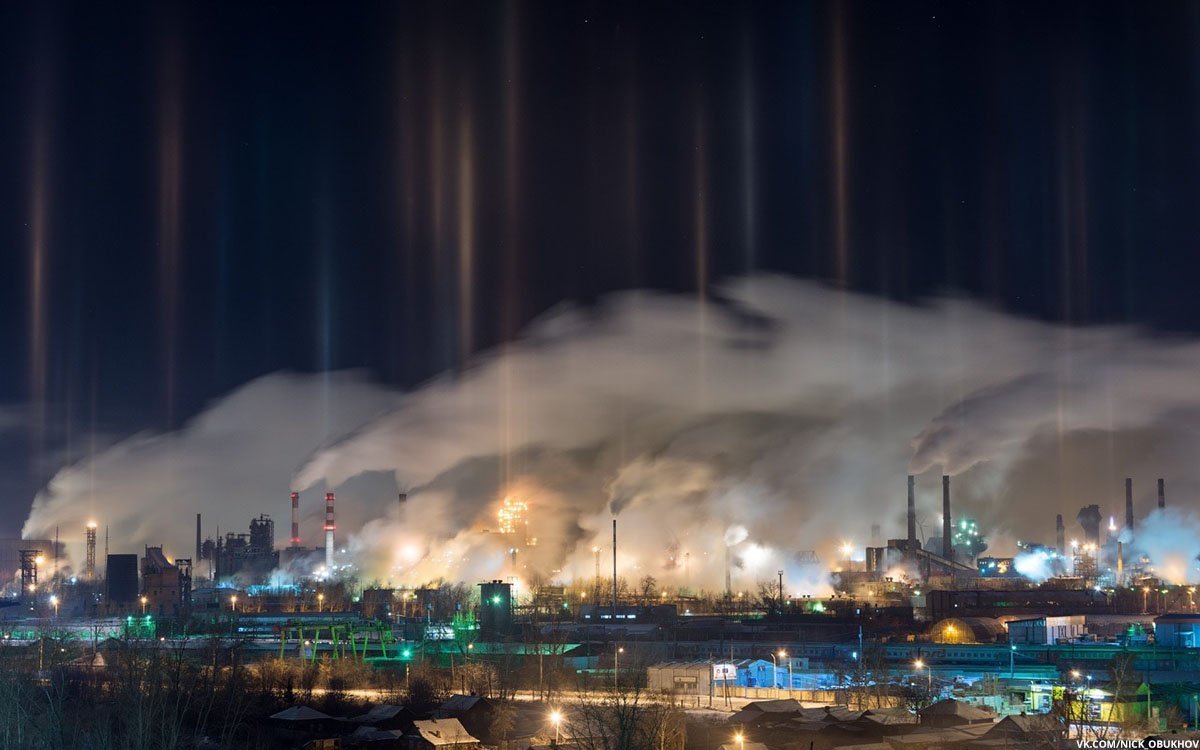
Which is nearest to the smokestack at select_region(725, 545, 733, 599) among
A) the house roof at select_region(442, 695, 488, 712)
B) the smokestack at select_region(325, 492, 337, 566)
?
the smokestack at select_region(325, 492, 337, 566)

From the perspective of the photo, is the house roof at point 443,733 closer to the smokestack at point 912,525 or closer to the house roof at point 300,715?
the house roof at point 300,715

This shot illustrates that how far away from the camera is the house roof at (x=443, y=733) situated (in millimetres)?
23000

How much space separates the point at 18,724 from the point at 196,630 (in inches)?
1189

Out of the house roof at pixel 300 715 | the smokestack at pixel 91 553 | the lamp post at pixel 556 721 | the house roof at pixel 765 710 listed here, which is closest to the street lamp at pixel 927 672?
the house roof at pixel 765 710

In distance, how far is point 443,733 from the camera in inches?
923

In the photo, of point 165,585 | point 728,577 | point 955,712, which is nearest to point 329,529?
point 165,585

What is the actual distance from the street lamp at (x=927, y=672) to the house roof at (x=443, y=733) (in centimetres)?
1131

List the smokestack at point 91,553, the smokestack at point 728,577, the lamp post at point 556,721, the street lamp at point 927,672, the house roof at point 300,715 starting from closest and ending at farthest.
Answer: the lamp post at point 556,721 < the house roof at point 300,715 < the street lamp at point 927,672 < the smokestack at point 728,577 < the smokestack at point 91,553

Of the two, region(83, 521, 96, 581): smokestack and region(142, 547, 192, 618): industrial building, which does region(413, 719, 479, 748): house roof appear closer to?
region(142, 547, 192, 618): industrial building

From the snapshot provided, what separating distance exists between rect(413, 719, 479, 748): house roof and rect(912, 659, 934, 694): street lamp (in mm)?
11307

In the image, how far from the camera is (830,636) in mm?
44281

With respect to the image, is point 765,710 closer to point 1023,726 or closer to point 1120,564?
point 1023,726

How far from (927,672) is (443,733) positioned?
1450cm

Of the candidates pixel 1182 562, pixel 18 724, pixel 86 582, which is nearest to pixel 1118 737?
pixel 18 724
